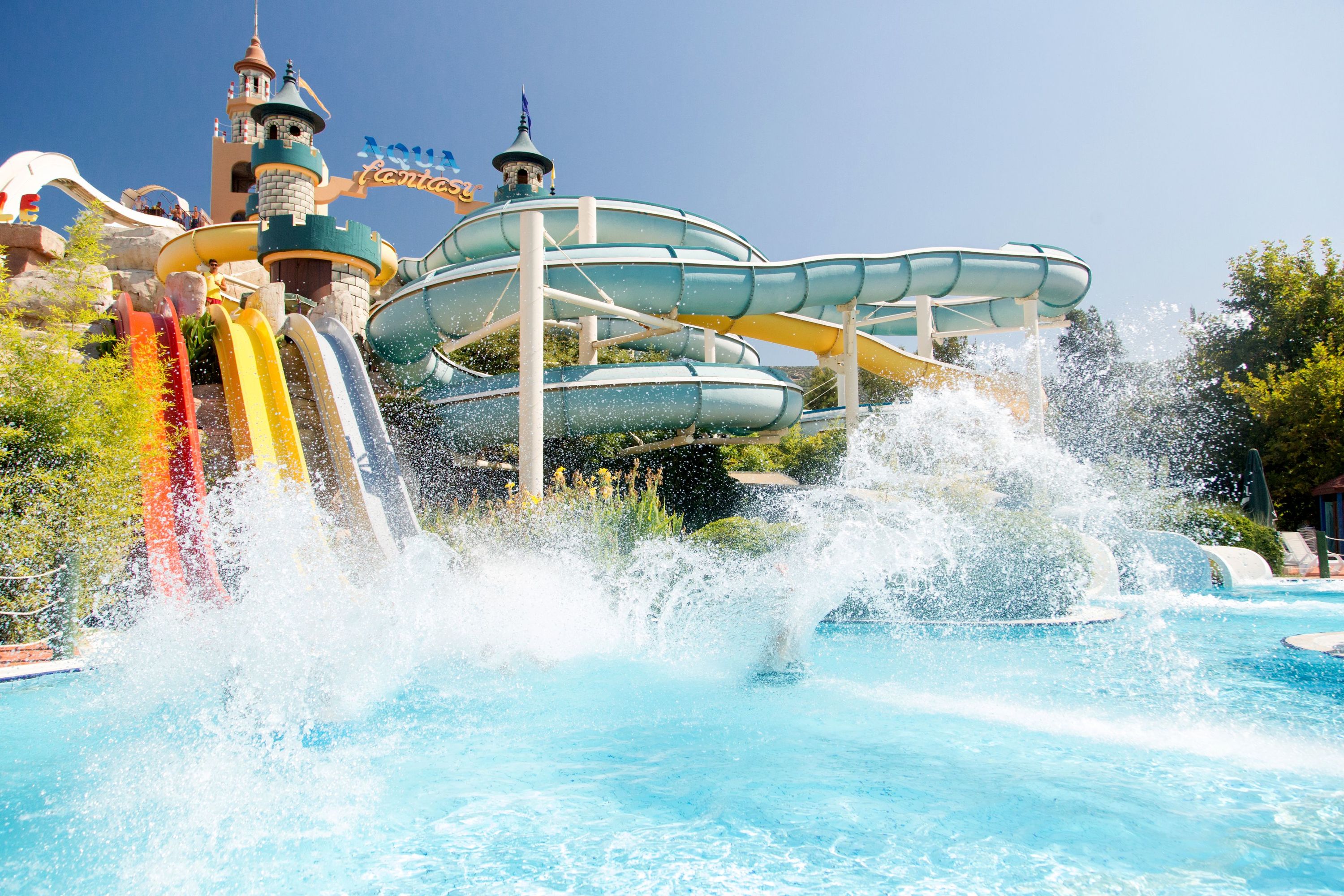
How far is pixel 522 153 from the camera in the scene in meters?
23.8

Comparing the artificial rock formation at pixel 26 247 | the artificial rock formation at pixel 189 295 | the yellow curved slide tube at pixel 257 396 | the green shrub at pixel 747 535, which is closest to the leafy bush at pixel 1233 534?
the green shrub at pixel 747 535

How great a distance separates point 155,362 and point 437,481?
4.19 metres

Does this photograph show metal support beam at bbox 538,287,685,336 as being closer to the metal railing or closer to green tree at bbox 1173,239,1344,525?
the metal railing

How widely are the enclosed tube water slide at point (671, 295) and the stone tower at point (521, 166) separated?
975 centimetres

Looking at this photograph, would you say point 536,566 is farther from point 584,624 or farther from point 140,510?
point 140,510

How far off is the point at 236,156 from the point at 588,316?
31.3 metres

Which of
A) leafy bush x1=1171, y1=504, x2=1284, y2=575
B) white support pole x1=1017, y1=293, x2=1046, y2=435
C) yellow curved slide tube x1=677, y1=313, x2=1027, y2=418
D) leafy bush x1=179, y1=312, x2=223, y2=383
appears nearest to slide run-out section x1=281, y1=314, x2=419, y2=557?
leafy bush x1=179, y1=312, x2=223, y2=383

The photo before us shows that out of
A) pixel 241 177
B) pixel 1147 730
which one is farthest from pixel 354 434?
pixel 241 177

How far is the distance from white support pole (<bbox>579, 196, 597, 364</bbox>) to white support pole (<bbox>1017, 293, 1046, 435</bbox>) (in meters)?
7.04

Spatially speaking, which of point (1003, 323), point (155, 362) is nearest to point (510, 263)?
point (155, 362)

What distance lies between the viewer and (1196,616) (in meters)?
8.24

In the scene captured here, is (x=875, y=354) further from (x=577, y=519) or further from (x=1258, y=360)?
(x=1258, y=360)

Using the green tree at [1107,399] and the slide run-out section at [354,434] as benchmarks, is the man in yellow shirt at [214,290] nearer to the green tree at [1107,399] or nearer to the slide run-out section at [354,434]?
the slide run-out section at [354,434]

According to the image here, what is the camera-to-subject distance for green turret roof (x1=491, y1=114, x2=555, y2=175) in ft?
78.0
